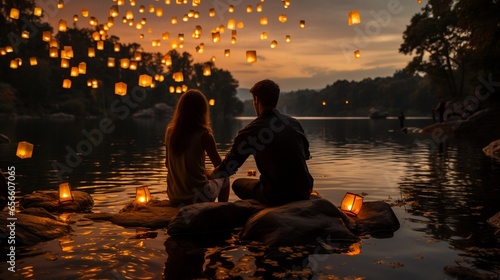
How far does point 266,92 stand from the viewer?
686 centimetres

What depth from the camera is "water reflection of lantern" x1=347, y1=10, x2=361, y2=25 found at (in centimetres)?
1634

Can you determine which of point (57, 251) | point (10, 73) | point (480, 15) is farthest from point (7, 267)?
point (10, 73)

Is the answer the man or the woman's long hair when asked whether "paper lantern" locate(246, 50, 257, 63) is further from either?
the man

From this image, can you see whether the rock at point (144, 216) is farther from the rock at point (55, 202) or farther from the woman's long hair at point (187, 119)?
the woman's long hair at point (187, 119)

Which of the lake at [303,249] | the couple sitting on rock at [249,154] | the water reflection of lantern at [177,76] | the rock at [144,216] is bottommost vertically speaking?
the lake at [303,249]

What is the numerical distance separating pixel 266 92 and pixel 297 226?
206 cm

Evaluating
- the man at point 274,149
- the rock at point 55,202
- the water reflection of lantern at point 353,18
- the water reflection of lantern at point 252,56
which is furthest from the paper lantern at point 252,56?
the man at point 274,149

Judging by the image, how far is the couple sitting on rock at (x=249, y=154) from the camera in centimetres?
677

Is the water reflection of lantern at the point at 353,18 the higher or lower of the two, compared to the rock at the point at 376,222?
higher

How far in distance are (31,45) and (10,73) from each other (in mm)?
12833

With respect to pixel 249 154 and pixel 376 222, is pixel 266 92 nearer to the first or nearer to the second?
pixel 249 154

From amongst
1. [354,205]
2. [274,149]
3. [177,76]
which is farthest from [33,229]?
[177,76]

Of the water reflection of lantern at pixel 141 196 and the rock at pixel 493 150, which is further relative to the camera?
the rock at pixel 493 150

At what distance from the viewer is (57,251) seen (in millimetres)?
5816
